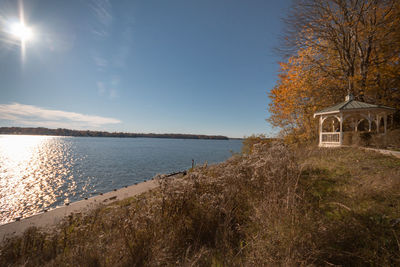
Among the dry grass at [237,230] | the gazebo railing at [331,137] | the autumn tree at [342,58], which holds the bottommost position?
the dry grass at [237,230]

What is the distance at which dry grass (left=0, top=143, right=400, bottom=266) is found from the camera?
7.52 feet

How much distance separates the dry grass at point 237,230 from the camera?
7.52ft

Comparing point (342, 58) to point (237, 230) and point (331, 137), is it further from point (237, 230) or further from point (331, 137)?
point (237, 230)

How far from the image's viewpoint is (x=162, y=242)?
99.3 inches

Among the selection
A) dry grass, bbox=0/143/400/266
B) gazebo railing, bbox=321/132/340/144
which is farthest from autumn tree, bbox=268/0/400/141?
dry grass, bbox=0/143/400/266

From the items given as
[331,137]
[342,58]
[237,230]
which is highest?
[342,58]

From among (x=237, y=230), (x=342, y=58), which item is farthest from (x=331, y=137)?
(x=237, y=230)

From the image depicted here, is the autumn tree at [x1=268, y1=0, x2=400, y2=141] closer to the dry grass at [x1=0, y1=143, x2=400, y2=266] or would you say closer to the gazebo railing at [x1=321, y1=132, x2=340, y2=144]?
the gazebo railing at [x1=321, y1=132, x2=340, y2=144]

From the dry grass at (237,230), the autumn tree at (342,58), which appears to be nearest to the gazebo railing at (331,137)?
the autumn tree at (342,58)

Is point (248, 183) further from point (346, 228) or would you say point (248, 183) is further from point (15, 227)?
point (15, 227)

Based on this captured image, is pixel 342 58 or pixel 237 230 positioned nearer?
pixel 237 230

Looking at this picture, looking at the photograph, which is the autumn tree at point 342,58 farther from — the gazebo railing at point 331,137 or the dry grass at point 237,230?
the dry grass at point 237,230

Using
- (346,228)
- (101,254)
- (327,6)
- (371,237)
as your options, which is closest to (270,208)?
(346,228)

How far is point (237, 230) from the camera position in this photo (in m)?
3.15
